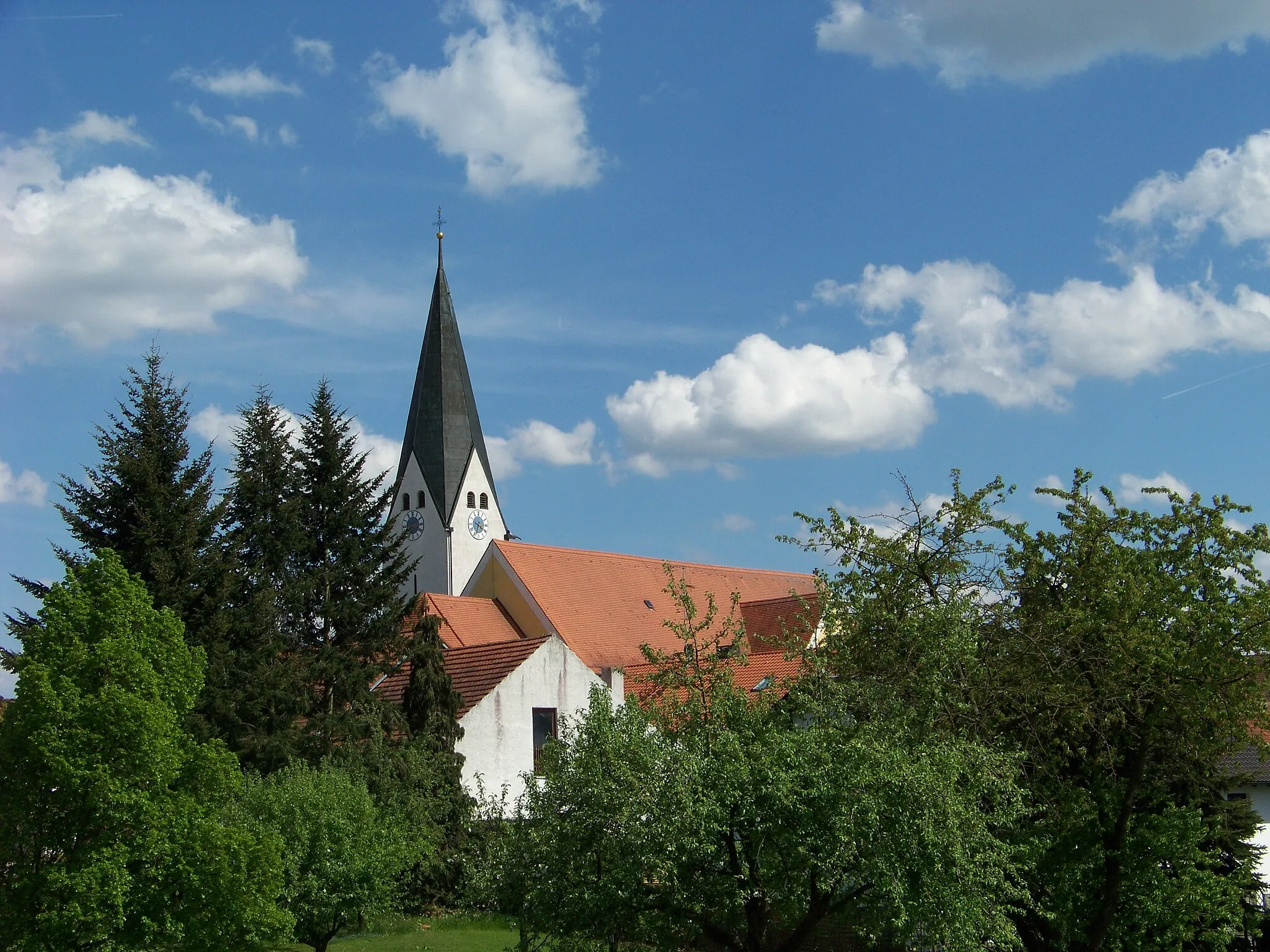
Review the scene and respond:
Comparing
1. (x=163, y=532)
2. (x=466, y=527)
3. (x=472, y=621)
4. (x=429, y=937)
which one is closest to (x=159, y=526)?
(x=163, y=532)

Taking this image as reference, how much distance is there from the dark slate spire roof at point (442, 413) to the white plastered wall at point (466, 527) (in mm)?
362

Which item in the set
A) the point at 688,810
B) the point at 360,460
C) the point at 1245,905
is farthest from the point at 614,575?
the point at 688,810

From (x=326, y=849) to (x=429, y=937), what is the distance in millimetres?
4800

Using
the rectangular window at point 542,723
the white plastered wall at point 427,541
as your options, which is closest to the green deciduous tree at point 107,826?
the rectangular window at point 542,723

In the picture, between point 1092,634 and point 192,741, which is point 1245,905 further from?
point 192,741

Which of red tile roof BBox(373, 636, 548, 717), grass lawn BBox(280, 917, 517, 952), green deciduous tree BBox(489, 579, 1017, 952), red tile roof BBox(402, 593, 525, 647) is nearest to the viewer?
green deciduous tree BBox(489, 579, 1017, 952)

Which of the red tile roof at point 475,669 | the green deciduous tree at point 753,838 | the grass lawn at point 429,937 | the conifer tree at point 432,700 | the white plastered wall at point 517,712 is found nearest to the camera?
the green deciduous tree at point 753,838

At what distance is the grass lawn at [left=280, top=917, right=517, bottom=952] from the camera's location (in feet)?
65.1

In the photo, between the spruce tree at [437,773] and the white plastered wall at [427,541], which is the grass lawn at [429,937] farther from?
→ the white plastered wall at [427,541]

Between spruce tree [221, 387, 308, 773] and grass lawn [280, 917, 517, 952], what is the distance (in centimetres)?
317

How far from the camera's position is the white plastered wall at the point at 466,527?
194 ft

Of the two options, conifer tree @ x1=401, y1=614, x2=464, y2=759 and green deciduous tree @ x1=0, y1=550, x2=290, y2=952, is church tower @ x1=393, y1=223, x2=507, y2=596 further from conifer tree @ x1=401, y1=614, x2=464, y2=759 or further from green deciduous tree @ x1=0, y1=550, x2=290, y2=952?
green deciduous tree @ x1=0, y1=550, x2=290, y2=952

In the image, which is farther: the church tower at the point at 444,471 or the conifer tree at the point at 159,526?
the church tower at the point at 444,471

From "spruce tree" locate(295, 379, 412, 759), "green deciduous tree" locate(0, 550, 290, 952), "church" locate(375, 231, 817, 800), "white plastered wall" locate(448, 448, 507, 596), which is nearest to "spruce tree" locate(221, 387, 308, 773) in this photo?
"spruce tree" locate(295, 379, 412, 759)
